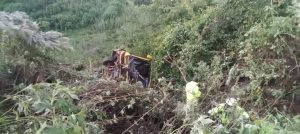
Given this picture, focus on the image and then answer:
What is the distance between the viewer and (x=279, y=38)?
13.9 ft

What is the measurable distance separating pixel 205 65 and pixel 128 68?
4.52 ft

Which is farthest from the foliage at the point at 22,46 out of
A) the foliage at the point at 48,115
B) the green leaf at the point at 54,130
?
the green leaf at the point at 54,130

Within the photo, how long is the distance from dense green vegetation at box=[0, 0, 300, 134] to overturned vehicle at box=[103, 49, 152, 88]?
A: 0.23 m

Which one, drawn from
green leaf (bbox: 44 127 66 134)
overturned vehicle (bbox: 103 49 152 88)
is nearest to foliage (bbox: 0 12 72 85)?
overturned vehicle (bbox: 103 49 152 88)

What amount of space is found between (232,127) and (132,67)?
11.5 feet

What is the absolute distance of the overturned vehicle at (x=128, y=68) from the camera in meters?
5.74

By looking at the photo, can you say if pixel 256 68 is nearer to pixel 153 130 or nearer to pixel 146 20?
pixel 153 130

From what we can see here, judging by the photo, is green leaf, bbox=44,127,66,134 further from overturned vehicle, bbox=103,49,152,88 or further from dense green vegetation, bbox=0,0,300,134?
overturned vehicle, bbox=103,49,152,88

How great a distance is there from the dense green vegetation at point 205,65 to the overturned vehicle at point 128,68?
23 cm

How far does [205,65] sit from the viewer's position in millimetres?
4832

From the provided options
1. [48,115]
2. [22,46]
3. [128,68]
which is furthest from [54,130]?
[128,68]

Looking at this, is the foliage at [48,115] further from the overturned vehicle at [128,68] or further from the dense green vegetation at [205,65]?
the overturned vehicle at [128,68]

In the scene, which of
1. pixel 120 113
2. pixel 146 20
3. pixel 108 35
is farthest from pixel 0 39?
pixel 108 35

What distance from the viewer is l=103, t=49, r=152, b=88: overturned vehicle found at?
574cm
